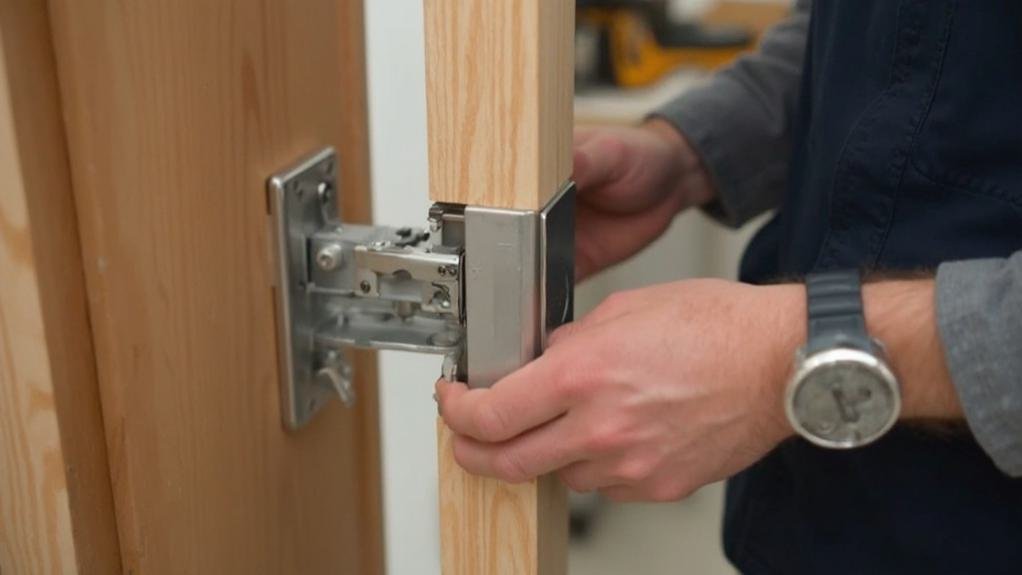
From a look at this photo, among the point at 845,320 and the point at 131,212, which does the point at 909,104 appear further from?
the point at 131,212

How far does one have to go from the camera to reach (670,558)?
210cm

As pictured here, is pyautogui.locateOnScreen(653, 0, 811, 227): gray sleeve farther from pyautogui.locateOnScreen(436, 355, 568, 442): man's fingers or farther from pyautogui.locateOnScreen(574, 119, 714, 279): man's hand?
pyautogui.locateOnScreen(436, 355, 568, 442): man's fingers

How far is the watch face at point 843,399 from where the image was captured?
1.69 feet

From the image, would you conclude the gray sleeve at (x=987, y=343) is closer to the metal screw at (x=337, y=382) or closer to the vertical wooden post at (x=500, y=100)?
the vertical wooden post at (x=500, y=100)

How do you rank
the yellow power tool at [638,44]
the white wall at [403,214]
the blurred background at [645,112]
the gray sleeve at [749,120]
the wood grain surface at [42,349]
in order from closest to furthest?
1. the wood grain surface at [42,349]
2. the white wall at [403,214]
3. the gray sleeve at [749,120]
4. the blurred background at [645,112]
5. the yellow power tool at [638,44]

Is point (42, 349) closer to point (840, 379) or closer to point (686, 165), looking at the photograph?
point (840, 379)

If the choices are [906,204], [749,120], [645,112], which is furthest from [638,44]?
[906,204]

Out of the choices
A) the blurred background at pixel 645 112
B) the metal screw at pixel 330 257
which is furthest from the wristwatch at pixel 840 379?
the blurred background at pixel 645 112

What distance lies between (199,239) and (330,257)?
0.08 metres

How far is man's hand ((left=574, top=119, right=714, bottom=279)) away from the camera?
79cm

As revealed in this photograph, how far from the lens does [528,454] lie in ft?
1.77

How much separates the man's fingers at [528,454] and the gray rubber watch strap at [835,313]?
0.39 feet

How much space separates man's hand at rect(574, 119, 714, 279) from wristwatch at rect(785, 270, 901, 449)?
0.27 m

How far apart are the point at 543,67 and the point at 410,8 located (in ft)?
1.01
